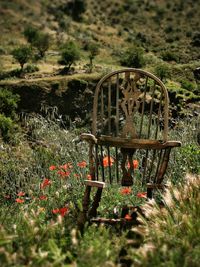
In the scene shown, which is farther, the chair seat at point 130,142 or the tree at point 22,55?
the tree at point 22,55

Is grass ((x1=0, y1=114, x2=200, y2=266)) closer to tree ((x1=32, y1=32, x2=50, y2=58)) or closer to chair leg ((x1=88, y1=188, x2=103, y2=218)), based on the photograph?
chair leg ((x1=88, y1=188, x2=103, y2=218))

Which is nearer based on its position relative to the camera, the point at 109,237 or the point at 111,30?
the point at 109,237

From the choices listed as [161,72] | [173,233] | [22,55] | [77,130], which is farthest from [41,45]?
[173,233]

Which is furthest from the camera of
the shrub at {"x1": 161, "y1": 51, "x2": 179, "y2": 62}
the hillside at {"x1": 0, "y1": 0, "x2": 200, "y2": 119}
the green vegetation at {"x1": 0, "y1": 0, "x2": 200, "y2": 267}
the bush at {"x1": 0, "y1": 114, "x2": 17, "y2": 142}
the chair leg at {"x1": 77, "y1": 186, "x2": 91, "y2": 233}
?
the shrub at {"x1": 161, "y1": 51, "x2": 179, "y2": 62}

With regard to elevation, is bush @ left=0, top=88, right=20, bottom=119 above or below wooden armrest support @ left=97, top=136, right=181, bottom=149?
below

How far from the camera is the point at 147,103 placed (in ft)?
44.7

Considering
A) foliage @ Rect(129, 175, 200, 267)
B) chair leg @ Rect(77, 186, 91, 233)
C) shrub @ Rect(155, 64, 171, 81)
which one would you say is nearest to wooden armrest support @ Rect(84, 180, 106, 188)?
chair leg @ Rect(77, 186, 91, 233)

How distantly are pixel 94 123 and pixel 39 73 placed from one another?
12.8 metres

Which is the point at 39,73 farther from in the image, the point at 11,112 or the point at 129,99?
the point at 129,99

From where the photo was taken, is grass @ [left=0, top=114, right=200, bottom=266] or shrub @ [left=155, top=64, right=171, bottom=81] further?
shrub @ [left=155, top=64, right=171, bottom=81]

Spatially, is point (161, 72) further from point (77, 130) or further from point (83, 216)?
point (83, 216)

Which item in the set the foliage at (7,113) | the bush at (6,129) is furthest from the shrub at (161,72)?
the bush at (6,129)

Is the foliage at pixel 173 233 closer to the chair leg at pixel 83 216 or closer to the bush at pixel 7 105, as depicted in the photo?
the chair leg at pixel 83 216

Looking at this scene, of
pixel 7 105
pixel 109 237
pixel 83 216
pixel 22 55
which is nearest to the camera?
pixel 109 237
